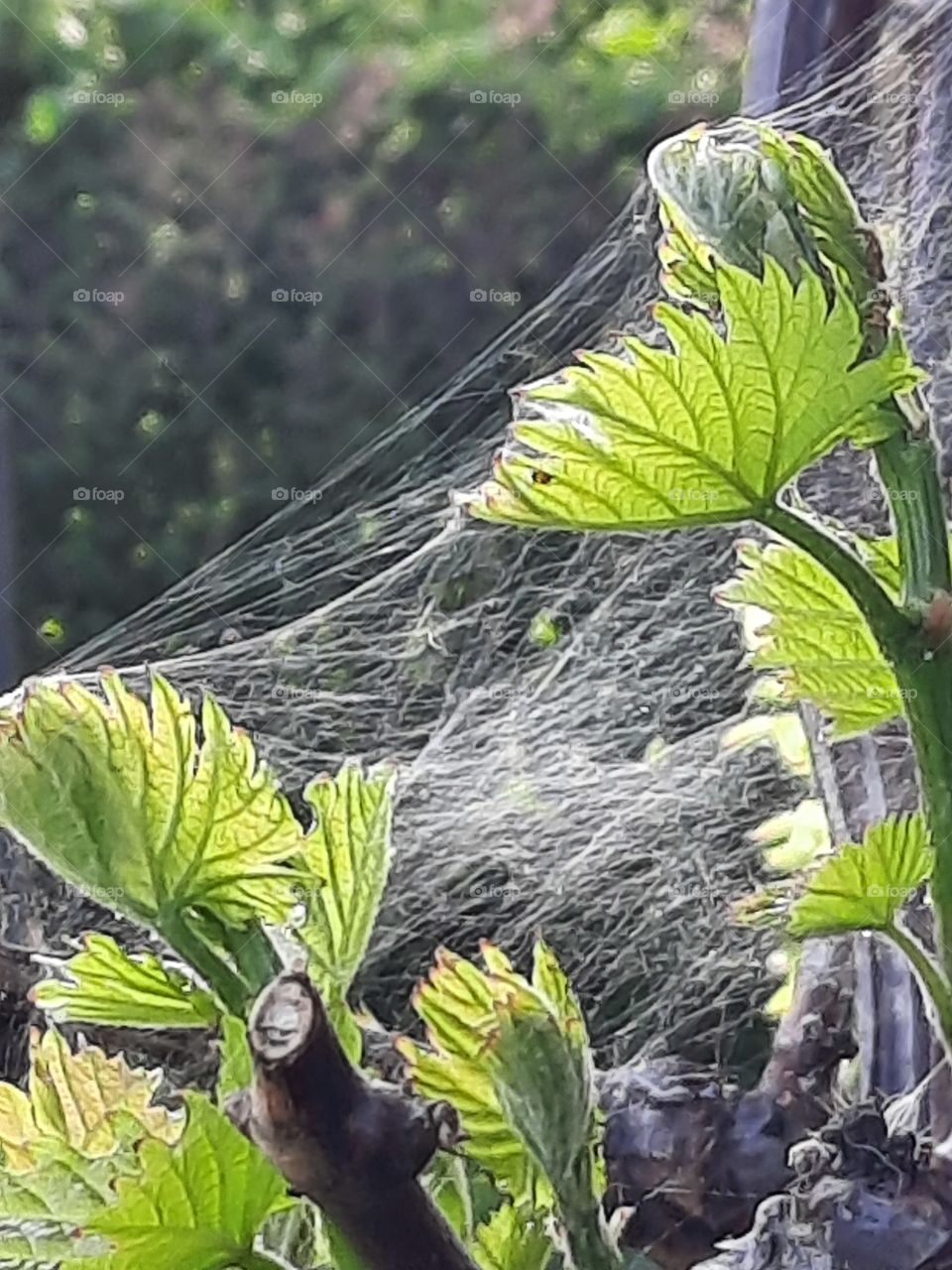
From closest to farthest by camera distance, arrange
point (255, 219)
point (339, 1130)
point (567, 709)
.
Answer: point (339, 1130) < point (567, 709) < point (255, 219)

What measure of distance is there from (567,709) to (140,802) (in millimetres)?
236

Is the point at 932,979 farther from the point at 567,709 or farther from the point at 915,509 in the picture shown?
the point at 567,709

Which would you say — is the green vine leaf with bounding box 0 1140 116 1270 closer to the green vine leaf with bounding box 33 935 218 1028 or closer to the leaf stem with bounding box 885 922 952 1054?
the green vine leaf with bounding box 33 935 218 1028

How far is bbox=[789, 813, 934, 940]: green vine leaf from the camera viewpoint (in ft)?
0.77

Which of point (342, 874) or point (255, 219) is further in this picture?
point (255, 219)

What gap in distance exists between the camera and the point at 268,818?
0.23 meters

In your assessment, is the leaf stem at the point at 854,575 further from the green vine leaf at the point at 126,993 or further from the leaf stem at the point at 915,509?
the green vine leaf at the point at 126,993

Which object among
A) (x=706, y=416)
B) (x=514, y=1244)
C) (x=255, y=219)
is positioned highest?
(x=255, y=219)

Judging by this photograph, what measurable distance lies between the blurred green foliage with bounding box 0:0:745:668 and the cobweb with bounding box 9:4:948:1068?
1.11ft

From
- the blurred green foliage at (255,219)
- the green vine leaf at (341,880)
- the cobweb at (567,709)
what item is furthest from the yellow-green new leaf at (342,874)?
the blurred green foliage at (255,219)

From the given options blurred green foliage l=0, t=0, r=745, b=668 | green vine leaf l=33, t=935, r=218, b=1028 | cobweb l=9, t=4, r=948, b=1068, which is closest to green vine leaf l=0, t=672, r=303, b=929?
green vine leaf l=33, t=935, r=218, b=1028

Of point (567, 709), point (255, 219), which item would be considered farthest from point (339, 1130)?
point (255, 219)

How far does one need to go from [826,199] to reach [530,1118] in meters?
0.14

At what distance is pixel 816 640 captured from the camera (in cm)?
26
